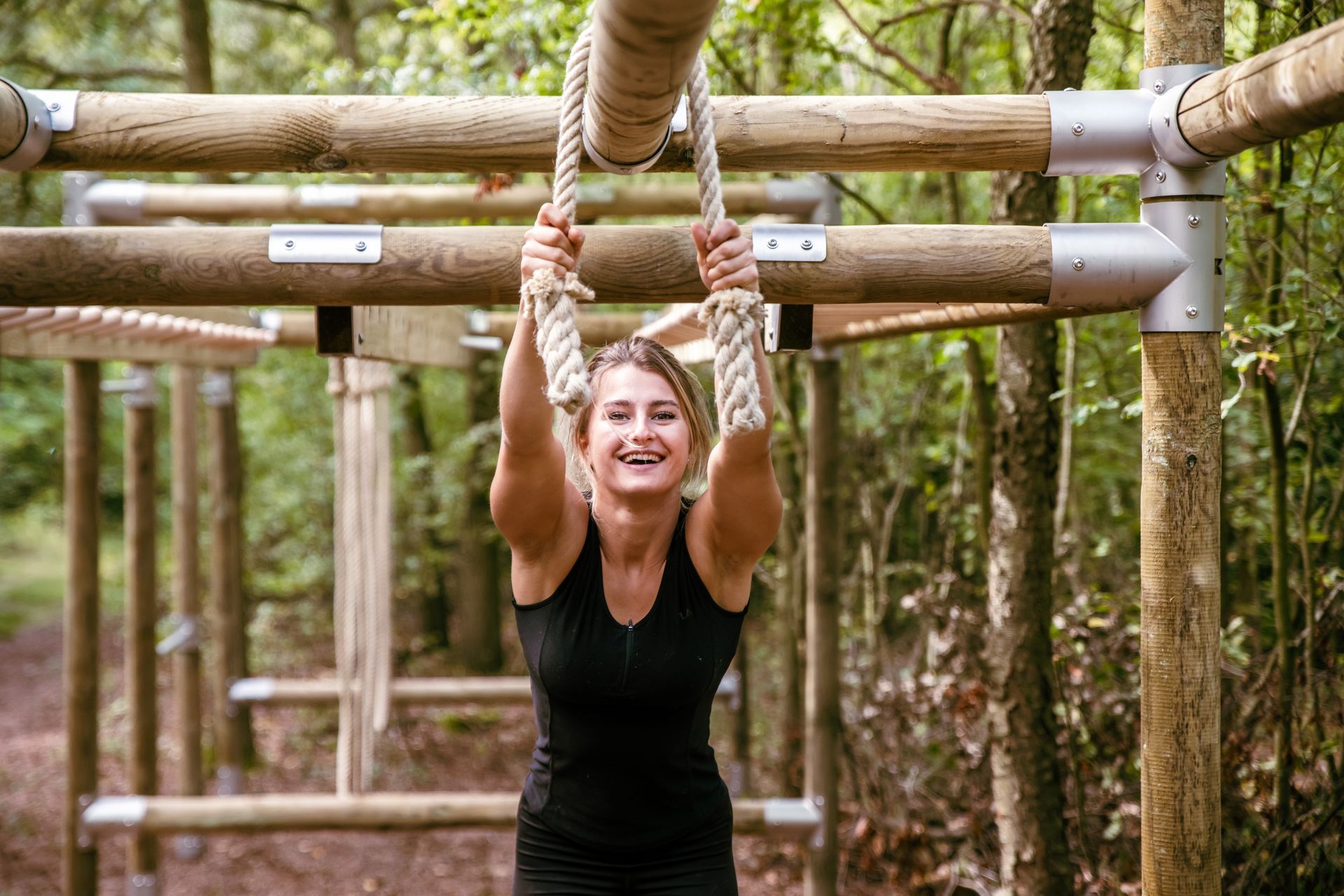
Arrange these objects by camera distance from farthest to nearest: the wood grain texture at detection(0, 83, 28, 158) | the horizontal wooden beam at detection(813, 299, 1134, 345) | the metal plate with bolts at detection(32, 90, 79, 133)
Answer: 1. the horizontal wooden beam at detection(813, 299, 1134, 345)
2. the metal plate with bolts at detection(32, 90, 79, 133)
3. the wood grain texture at detection(0, 83, 28, 158)

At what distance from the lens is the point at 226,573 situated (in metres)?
5.32

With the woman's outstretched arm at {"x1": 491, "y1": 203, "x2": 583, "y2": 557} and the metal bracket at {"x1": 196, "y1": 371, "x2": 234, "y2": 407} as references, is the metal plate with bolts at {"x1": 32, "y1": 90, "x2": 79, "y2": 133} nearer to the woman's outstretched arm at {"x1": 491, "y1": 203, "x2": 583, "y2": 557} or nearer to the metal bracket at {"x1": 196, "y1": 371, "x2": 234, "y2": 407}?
the woman's outstretched arm at {"x1": 491, "y1": 203, "x2": 583, "y2": 557}

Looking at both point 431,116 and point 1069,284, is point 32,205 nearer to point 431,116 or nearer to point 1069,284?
point 431,116

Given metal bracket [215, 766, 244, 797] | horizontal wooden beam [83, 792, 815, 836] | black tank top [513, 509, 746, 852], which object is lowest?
metal bracket [215, 766, 244, 797]

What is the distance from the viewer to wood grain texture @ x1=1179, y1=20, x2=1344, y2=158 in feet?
4.46

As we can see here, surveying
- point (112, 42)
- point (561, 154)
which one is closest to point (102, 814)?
point (561, 154)

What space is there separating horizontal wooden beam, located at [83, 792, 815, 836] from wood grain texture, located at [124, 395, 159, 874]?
428 mm

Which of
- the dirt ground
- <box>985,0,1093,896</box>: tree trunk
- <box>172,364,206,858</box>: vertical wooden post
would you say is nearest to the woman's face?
<box>985,0,1093,896</box>: tree trunk

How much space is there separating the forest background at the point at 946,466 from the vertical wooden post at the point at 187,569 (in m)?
1.38

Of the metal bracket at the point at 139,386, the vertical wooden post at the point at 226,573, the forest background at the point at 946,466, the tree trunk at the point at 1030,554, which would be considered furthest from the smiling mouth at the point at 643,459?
the vertical wooden post at the point at 226,573

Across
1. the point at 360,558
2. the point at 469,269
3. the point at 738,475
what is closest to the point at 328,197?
the point at 360,558

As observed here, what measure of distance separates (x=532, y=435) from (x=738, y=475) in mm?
355

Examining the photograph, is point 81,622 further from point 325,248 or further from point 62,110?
point 325,248

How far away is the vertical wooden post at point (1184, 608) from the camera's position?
1.81m
